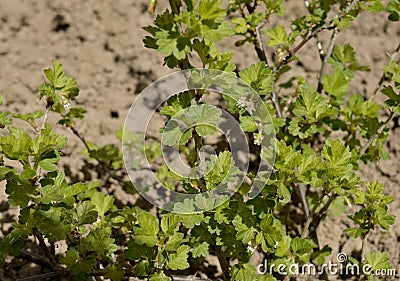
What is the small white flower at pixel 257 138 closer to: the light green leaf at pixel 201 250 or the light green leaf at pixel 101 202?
the light green leaf at pixel 201 250

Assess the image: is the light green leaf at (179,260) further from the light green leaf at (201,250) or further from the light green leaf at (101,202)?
the light green leaf at (101,202)

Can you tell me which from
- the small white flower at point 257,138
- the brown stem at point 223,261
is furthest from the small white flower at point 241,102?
the brown stem at point 223,261

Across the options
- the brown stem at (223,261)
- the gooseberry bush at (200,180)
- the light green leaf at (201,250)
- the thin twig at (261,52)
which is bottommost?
the brown stem at (223,261)

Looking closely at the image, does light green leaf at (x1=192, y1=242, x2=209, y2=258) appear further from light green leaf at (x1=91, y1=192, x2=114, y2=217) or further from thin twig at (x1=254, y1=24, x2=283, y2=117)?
thin twig at (x1=254, y1=24, x2=283, y2=117)

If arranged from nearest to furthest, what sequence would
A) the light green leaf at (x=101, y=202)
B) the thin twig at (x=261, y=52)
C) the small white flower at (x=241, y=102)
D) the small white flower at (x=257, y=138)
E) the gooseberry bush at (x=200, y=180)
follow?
1. the gooseberry bush at (x=200, y=180)
2. the small white flower at (x=241, y=102)
3. the small white flower at (x=257, y=138)
4. the light green leaf at (x=101, y=202)
5. the thin twig at (x=261, y=52)

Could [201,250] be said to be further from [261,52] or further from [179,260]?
[261,52]

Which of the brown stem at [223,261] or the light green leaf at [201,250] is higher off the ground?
the light green leaf at [201,250]

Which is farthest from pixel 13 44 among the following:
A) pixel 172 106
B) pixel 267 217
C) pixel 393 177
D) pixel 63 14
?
pixel 393 177

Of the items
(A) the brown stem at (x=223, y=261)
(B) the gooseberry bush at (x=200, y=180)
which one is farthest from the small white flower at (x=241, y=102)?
(A) the brown stem at (x=223, y=261)

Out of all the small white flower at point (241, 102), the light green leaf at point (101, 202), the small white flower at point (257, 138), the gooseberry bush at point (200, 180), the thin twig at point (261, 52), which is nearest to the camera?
the gooseberry bush at point (200, 180)

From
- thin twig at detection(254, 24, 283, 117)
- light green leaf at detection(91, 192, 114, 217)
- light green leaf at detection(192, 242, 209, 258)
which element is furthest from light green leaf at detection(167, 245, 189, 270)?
thin twig at detection(254, 24, 283, 117)

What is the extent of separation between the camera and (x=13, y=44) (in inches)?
114

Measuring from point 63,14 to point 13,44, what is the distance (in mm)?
320

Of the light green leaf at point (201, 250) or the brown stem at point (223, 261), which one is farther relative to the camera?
the brown stem at point (223, 261)
